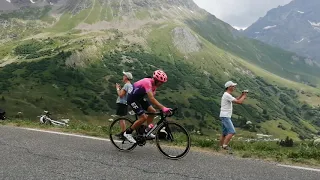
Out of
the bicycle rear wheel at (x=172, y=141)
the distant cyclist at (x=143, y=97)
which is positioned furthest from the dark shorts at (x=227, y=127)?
the distant cyclist at (x=143, y=97)

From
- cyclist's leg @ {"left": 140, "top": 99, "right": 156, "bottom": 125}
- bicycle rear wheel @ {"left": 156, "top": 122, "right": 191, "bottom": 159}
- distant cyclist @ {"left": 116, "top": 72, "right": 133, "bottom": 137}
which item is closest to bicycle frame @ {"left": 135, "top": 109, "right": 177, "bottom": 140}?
→ bicycle rear wheel @ {"left": 156, "top": 122, "right": 191, "bottom": 159}

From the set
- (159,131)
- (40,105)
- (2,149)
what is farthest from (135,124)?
(40,105)

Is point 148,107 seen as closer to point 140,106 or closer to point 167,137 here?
point 140,106

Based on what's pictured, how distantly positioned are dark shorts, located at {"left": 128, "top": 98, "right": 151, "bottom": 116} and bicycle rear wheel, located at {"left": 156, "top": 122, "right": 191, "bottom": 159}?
0.91m

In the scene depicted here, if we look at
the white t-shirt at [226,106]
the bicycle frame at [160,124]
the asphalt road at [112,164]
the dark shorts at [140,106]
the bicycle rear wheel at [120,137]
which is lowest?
the asphalt road at [112,164]

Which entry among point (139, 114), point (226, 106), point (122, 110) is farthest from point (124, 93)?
point (226, 106)

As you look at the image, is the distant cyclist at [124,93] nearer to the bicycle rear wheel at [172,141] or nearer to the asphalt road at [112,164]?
the asphalt road at [112,164]

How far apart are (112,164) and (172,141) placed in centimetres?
237

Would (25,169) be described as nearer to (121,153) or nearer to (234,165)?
(121,153)

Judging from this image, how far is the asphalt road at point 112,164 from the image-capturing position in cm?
898

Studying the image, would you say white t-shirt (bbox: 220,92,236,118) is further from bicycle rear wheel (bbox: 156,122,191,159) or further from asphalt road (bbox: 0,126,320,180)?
bicycle rear wheel (bbox: 156,122,191,159)

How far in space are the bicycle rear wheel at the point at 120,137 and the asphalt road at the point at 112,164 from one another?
311 mm

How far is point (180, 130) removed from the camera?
1150cm

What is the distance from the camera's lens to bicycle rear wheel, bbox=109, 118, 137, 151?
1230 cm
